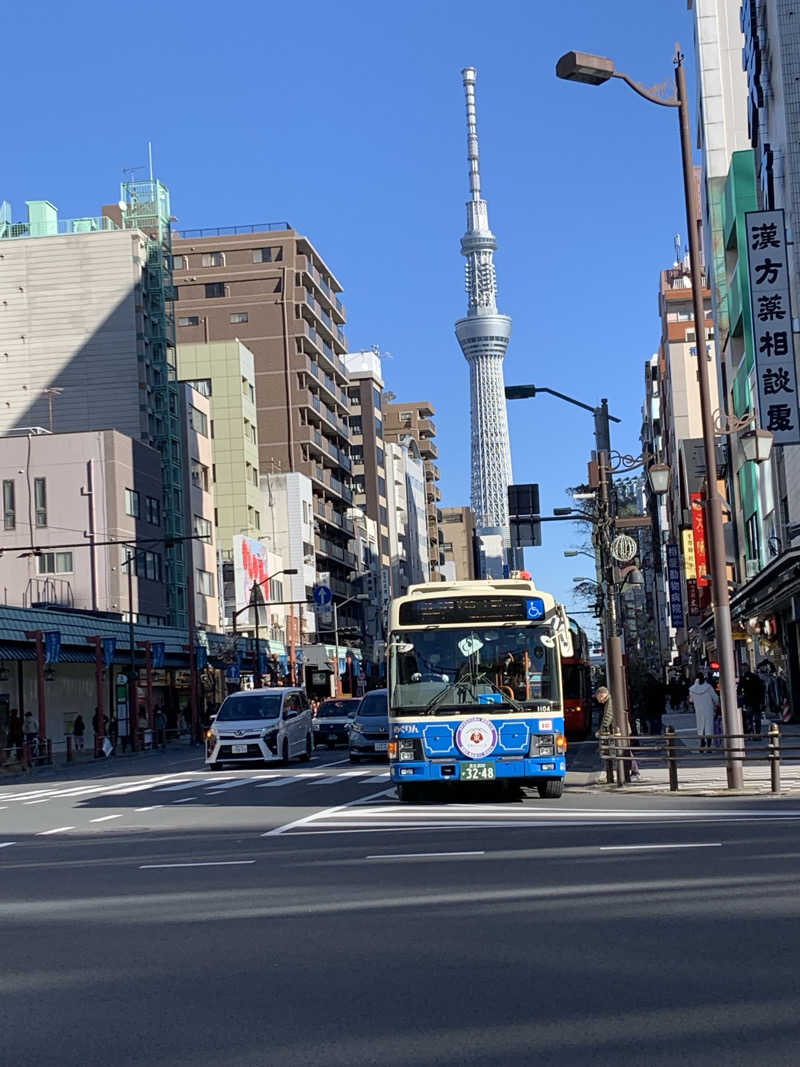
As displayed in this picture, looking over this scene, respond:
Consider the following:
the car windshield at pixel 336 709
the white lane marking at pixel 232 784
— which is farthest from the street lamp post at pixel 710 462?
the car windshield at pixel 336 709

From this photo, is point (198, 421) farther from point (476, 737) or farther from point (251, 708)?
point (476, 737)

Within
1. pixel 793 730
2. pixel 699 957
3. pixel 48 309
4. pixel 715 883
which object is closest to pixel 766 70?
pixel 793 730

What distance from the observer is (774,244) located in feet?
122

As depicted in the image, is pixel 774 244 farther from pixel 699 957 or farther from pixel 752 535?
pixel 699 957

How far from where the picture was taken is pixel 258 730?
37.6 meters

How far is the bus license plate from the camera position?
2133 cm

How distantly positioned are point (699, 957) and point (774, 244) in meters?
31.3

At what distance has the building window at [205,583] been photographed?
89500mm

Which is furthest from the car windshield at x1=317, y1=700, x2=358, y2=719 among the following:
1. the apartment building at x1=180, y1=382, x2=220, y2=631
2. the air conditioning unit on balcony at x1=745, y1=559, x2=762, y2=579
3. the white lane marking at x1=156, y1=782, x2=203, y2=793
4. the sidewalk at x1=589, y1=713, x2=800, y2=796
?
the apartment building at x1=180, y1=382, x2=220, y2=631

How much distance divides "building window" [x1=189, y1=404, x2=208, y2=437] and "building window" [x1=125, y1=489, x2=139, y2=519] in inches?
507

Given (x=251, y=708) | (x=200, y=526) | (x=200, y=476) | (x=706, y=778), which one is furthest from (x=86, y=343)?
(x=706, y=778)

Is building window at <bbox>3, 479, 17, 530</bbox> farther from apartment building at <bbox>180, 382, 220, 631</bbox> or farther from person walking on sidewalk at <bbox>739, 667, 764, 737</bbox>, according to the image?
person walking on sidewalk at <bbox>739, 667, 764, 737</bbox>

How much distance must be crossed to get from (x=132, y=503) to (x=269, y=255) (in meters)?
45.1

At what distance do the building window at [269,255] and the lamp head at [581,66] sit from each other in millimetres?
97259
